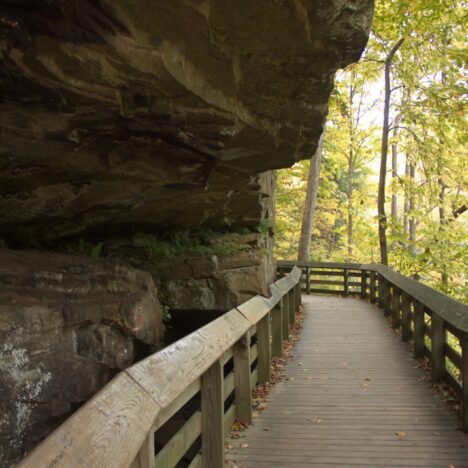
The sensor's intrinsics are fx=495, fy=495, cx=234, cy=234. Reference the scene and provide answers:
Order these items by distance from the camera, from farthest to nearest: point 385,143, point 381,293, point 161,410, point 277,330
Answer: point 385,143, point 381,293, point 277,330, point 161,410

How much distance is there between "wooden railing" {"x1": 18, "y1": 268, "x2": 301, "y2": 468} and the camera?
168 cm

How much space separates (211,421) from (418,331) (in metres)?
4.92

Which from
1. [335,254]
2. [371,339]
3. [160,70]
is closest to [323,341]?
[371,339]

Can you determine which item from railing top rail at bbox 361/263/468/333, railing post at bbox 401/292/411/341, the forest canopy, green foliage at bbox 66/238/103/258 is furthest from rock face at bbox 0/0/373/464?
the forest canopy

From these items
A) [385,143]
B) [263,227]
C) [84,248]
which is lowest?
[84,248]

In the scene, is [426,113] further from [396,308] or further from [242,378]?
[242,378]

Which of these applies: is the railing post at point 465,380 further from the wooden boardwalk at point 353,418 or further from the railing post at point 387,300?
the railing post at point 387,300

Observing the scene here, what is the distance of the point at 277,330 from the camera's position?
8359mm

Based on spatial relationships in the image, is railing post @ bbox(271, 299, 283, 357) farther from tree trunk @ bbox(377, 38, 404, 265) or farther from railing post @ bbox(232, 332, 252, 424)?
tree trunk @ bbox(377, 38, 404, 265)

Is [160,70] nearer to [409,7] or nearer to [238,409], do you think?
[238,409]

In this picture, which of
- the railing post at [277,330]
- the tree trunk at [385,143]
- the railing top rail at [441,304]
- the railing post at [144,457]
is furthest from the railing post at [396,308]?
the railing post at [144,457]

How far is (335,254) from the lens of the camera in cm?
2842

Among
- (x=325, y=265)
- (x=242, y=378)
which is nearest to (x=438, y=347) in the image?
(x=242, y=378)

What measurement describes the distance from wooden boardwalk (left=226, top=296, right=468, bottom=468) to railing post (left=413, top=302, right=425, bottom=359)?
0.18 meters
